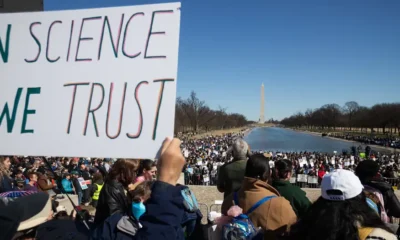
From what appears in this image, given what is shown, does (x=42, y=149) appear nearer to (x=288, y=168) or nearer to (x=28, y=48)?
(x=28, y=48)

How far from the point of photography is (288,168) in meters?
3.39

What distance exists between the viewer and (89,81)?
200 cm

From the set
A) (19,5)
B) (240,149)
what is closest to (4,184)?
(240,149)

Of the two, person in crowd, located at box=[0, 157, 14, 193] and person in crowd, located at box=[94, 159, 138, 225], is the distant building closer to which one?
person in crowd, located at box=[0, 157, 14, 193]

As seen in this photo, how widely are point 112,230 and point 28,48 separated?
4.18 feet

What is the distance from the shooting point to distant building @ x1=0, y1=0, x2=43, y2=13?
14.2 metres

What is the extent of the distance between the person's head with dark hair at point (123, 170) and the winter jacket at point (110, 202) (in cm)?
12

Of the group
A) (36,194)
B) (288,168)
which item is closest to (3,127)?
(36,194)

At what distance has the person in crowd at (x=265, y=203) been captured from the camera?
239 centimetres

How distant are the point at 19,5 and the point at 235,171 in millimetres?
15037

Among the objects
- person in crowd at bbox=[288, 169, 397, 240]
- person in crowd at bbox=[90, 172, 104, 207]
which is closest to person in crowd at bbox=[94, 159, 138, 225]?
person in crowd at bbox=[288, 169, 397, 240]

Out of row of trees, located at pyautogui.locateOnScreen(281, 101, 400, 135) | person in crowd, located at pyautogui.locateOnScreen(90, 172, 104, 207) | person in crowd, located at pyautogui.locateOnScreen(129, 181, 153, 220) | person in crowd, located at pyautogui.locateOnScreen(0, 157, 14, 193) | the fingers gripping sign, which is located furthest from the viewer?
row of trees, located at pyautogui.locateOnScreen(281, 101, 400, 135)

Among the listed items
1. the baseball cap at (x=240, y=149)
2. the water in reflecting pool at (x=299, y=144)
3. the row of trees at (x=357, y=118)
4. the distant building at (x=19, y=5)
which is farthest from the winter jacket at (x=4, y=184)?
the row of trees at (x=357, y=118)

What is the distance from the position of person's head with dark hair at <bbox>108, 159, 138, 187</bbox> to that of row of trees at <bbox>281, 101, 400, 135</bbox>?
278ft
